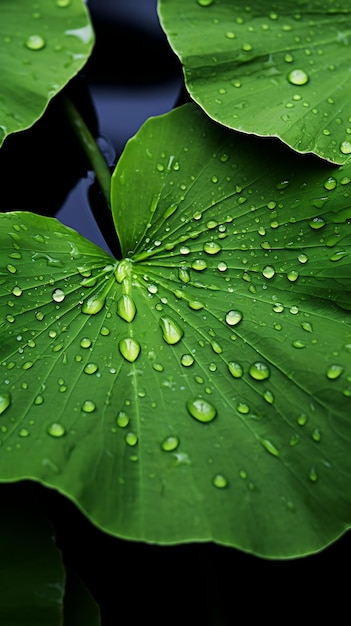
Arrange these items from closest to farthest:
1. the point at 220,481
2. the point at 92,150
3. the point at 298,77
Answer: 1. the point at 220,481
2. the point at 298,77
3. the point at 92,150

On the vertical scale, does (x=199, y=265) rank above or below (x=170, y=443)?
above

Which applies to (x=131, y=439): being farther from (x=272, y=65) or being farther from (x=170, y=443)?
(x=272, y=65)

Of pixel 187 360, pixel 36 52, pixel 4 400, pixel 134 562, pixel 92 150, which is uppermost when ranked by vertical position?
pixel 36 52

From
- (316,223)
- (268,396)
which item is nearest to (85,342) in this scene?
(268,396)

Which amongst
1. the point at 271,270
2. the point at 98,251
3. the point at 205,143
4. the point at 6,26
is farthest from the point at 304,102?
the point at 6,26

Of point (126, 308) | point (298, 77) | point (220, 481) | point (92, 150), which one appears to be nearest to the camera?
point (220, 481)

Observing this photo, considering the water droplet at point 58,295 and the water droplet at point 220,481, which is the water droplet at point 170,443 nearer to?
the water droplet at point 220,481
